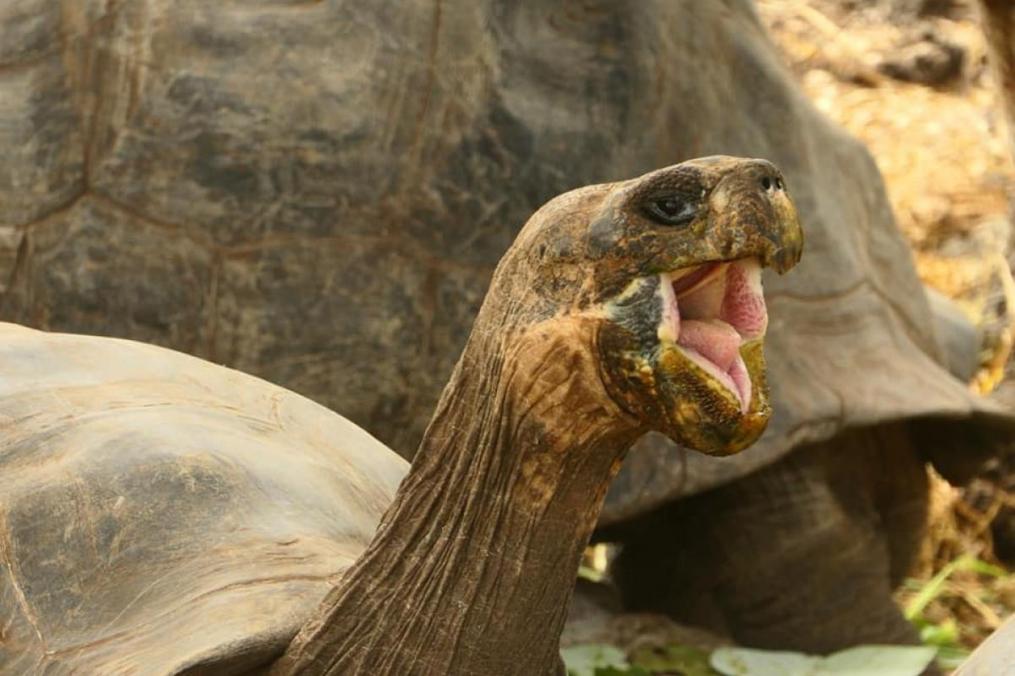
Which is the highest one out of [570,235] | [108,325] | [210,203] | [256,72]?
[570,235]

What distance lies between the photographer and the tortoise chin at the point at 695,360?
1.84m

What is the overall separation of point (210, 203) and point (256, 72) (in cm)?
27

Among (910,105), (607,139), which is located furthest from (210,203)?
(910,105)

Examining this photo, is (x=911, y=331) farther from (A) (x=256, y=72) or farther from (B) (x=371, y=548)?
(B) (x=371, y=548)

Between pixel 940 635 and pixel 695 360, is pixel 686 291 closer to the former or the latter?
pixel 695 360

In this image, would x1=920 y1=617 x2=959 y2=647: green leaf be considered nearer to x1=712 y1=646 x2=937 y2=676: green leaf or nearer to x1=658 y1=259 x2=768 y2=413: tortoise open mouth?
x1=712 y1=646 x2=937 y2=676: green leaf

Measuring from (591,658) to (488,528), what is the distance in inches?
64.4

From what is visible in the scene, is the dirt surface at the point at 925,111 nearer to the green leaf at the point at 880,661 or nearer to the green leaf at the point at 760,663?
the green leaf at the point at 880,661

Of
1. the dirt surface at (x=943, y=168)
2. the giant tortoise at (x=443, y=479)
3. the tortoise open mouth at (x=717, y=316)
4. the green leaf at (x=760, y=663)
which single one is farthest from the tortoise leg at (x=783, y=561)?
the tortoise open mouth at (x=717, y=316)

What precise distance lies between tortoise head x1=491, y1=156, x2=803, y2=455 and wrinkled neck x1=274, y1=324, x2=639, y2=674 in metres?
Answer: 0.04

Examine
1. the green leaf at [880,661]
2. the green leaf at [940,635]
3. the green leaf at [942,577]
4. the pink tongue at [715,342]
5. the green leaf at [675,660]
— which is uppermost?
the pink tongue at [715,342]

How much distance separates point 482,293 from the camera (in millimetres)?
3680

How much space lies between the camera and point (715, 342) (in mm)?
1873

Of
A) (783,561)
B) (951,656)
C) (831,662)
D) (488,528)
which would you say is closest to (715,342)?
(488,528)
